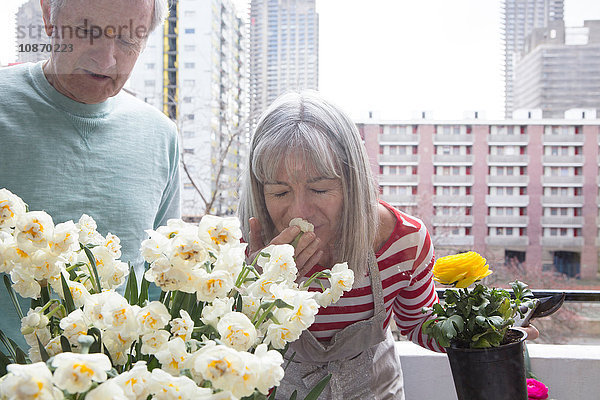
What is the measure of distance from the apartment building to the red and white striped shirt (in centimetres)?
231

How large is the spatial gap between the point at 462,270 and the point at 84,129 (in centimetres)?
79

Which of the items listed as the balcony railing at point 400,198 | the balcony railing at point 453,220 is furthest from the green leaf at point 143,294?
the balcony railing at point 453,220

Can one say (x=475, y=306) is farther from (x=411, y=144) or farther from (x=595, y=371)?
(x=411, y=144)

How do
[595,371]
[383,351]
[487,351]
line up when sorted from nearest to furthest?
1. [487,351]
2. [383,351]
3. [595,371]

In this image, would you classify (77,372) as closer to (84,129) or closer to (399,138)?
(84,129)

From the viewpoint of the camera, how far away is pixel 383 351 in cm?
117

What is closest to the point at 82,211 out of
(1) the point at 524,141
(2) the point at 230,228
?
(2) the point at 230,228

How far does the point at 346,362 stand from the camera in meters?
1.10

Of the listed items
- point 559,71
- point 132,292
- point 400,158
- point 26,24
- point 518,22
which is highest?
point 518,22

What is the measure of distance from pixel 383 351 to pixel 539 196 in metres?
3.12

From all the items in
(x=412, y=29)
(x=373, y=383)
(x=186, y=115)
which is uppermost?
(x=412, y=29)

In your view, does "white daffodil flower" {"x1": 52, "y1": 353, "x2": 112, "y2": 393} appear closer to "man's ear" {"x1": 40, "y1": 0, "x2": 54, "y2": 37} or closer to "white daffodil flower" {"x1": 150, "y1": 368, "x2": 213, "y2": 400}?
"white daffodil flower" {"x1": 150, "y1": 368, "x2": 213, "y2": 400}

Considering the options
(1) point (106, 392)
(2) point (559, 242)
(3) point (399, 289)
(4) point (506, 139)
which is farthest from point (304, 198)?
(2) point (559, 242)

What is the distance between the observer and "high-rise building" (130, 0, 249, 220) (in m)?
4.05
